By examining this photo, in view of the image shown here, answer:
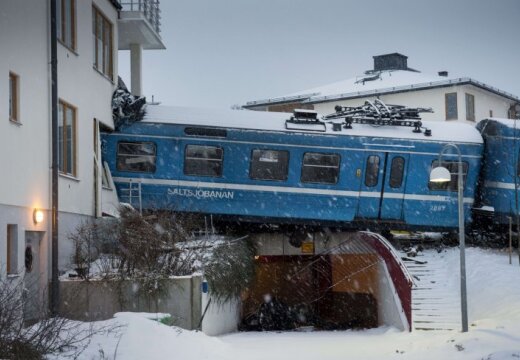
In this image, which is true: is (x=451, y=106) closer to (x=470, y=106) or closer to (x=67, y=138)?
(x=470, y=106)

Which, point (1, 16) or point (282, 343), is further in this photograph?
point (282, 343)

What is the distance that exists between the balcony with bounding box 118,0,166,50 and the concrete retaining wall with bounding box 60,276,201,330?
9.41 metres

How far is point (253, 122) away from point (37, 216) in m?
8.50

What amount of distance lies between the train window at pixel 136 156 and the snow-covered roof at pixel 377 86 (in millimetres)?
24179

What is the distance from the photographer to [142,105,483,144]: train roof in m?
23.3

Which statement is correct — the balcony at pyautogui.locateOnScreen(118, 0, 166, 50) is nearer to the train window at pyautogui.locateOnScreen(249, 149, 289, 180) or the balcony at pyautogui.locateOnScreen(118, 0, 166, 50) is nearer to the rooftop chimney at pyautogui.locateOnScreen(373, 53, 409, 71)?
the train window at pyautogui.locateOnScreen(249, 149, 289, 180)

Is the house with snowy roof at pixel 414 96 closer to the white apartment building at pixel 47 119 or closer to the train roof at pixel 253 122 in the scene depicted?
the train roof at pixel 253 122

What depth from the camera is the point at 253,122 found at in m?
23.6

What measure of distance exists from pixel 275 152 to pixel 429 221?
4822 mm

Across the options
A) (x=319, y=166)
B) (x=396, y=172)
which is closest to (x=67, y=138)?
(x=319, y=166)

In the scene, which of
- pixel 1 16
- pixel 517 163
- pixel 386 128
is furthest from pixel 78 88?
pixel 517 163

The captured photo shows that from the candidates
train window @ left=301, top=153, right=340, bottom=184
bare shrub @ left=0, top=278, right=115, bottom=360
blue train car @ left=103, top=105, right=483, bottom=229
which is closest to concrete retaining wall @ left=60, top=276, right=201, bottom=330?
blue train car @ left=103, top=105, right=483, bottom=229

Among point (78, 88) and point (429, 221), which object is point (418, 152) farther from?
point (78, 88)

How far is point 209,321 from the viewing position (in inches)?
759
